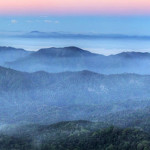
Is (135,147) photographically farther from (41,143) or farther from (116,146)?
(41,143)

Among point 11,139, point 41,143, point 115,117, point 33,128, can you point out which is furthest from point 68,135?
point 115,117

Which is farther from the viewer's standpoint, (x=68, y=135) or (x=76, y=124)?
(x=76, y=124)

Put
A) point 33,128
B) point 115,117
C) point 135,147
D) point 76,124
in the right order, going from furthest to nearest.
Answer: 1. point 115,117
2. point 33,128
3. point 76,124
4. point 135,147

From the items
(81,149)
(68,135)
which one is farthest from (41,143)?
(81,149)

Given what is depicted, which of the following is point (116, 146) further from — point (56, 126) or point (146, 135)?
point (56, 126)

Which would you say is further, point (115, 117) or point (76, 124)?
point (115, 117)

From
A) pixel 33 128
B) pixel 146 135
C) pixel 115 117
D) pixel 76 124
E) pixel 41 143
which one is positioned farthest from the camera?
pixel 115 117
